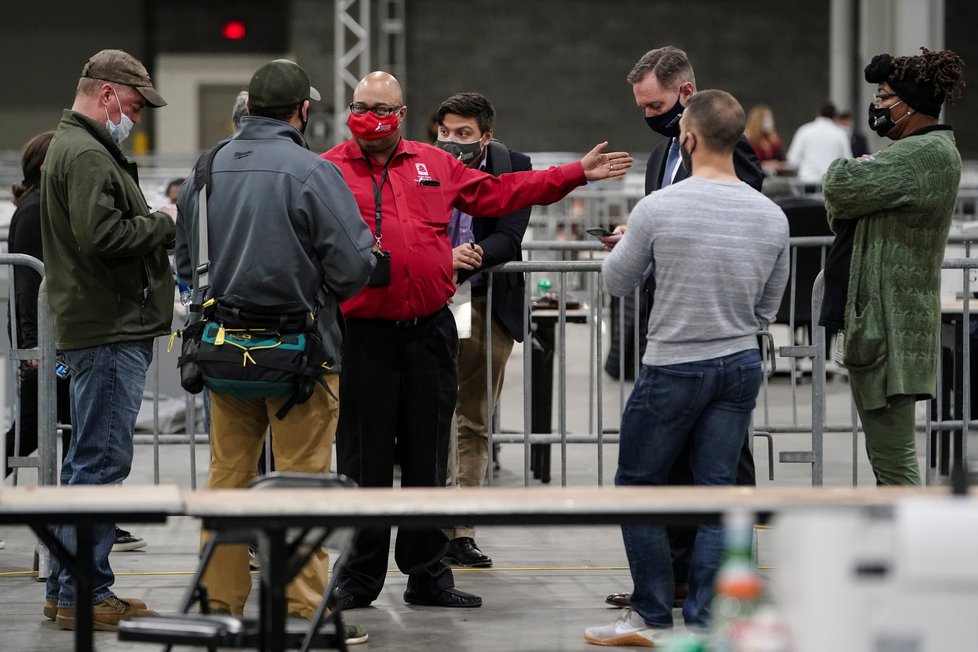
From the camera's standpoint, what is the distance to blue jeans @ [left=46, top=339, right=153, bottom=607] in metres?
4.77

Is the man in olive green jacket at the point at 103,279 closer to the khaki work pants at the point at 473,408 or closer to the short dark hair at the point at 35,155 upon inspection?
the short dark hair at the point at 35,155

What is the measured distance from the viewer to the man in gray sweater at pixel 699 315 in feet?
13.7

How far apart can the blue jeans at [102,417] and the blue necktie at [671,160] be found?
1.89 meters

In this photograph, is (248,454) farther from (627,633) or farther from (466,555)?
(466,555)

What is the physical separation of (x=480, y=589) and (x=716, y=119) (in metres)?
2.15

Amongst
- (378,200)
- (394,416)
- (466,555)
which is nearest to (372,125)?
(378,200)

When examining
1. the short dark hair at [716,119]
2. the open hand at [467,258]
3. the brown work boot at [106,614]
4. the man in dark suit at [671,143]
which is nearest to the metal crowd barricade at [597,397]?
the open hand at [467,258]

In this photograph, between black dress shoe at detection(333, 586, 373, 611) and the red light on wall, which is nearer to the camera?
black dress shoe at detection(333, 586, 373, 611)

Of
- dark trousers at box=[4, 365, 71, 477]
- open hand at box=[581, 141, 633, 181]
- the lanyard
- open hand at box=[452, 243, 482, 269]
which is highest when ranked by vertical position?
open hand at box=[581, 141, 633, 181]

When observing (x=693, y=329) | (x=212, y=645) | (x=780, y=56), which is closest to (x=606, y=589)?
(x=693, y=329)

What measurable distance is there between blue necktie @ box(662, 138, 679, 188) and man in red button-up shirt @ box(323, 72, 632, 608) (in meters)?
0.20

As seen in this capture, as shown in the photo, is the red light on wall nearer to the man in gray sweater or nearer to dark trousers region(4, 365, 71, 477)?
dark trousers region(4, 365, 71, 477)

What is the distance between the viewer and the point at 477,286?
609 cm

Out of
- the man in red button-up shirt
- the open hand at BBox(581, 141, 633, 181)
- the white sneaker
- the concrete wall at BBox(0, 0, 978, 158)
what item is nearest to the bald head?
the man in red button-up shirt
